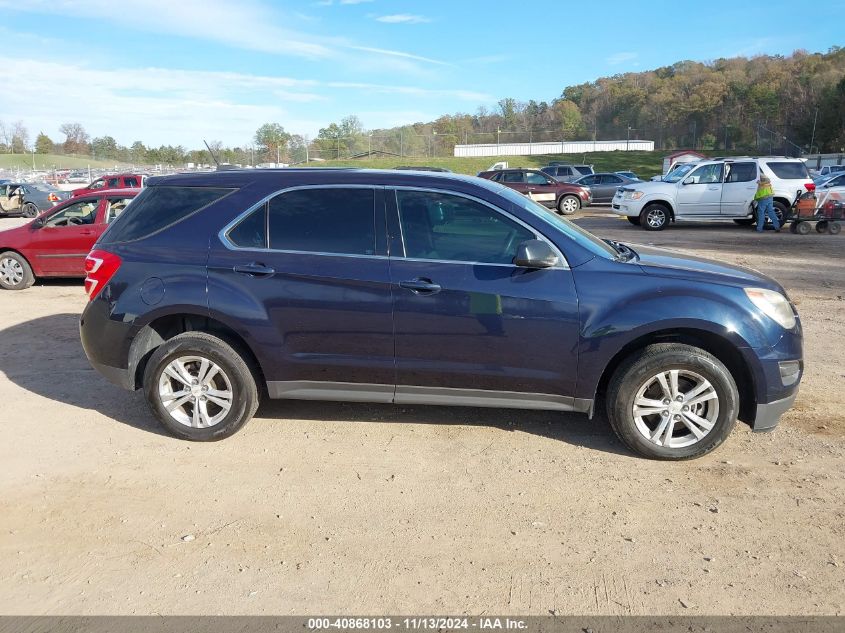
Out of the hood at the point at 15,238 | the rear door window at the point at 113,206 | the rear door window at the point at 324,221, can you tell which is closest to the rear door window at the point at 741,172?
the rear door window at the point at 113,206

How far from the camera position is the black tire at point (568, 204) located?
24.0m

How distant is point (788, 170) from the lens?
56.0 feet

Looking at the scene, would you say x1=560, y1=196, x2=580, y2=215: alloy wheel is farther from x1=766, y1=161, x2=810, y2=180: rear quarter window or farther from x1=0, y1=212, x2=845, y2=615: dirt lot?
x1=0, y1=212, x2=845, y2=615: dirt lot

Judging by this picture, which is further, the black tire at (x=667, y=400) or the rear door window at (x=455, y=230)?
the rear door window at (x=455, y=230)

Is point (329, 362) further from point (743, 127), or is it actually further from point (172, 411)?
point (743, 127)

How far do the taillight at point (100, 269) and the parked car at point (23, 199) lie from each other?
81.4ft

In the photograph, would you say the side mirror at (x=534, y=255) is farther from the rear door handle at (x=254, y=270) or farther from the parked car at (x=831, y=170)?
the parked car at (x=831, y=170)

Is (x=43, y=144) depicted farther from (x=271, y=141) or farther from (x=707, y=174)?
(x=707, y=174)

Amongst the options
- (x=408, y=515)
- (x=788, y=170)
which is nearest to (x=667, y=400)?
(x=408, y=515)

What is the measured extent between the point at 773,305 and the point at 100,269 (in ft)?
14.9

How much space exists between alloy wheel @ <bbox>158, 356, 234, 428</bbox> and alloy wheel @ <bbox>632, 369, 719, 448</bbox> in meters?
2.75

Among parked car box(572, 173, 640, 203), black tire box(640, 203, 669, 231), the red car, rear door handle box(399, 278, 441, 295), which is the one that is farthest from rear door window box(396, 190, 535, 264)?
parked car box(572, 173, 640, 203)

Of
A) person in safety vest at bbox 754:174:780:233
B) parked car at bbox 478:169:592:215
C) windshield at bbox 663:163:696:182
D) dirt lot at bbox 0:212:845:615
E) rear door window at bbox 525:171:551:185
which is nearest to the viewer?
dirt lot at bbox 0:212:845:615

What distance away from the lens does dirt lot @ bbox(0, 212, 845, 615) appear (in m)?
2.94
